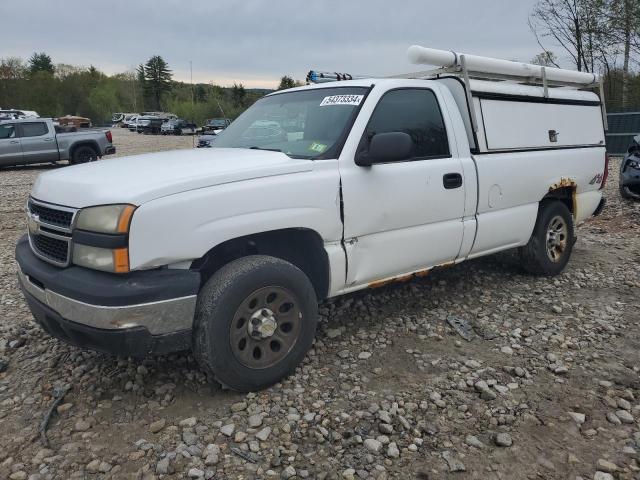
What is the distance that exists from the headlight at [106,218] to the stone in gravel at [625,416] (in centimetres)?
280

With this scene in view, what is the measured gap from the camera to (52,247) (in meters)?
2.94

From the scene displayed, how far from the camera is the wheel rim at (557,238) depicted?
5.18 meters

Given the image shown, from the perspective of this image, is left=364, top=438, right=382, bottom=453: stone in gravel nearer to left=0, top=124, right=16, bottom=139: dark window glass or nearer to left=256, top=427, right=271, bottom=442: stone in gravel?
left=256, top=427, right=271, bottom=442: stone in gravel

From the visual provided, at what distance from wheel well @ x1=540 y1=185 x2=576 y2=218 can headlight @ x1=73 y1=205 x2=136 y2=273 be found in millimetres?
3955

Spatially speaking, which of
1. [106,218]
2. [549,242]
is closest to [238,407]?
[106,218]

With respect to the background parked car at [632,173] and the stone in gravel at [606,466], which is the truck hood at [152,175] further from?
the background parked car at [632,173]

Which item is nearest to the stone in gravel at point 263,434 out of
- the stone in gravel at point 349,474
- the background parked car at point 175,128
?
the stone in gravel at point 349,474

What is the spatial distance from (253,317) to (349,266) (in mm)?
762

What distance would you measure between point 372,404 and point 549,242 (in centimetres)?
311

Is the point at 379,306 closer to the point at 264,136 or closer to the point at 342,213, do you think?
the point at 342,213

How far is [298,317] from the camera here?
3.19 meters

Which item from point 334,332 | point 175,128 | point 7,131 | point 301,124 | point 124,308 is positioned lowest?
point 334,332

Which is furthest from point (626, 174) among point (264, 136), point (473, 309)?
point (264, 136)

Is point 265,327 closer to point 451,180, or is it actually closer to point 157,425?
point 157,425
